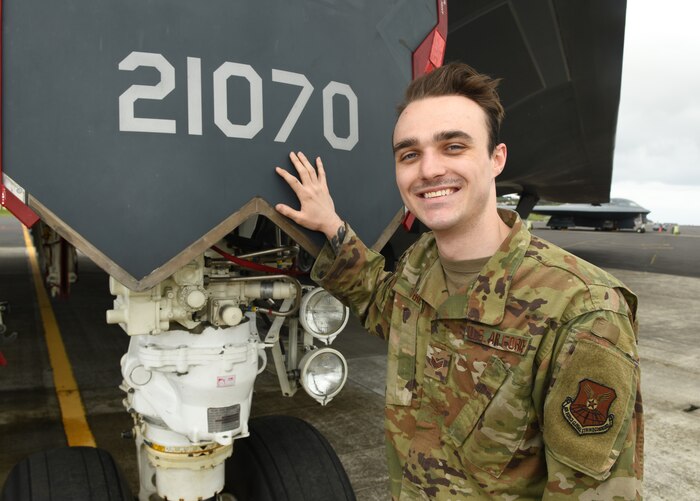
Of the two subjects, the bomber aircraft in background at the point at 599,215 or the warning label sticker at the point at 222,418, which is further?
the bomber aircraft in background at the point at 599,215

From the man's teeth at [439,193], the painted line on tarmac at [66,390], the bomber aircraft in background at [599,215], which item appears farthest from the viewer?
the bomber aircraft in background at [599,215]

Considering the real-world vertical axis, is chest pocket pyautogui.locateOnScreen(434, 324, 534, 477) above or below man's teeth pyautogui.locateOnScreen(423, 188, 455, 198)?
below

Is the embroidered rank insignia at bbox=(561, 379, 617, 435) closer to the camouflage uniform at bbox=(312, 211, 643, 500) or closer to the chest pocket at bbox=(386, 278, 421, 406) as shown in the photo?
the camouflage uniform at bbox=(312, 211, 643, 500)

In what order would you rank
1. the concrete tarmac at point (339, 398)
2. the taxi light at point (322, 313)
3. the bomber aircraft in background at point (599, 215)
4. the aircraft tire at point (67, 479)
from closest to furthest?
1. the aircraft tire at point (67, 479)
2. the taxi light at point (322, 313)
3. the concrete tarmac at point (339, 398)
4. the bomber aircraft in background at point (599, 215)

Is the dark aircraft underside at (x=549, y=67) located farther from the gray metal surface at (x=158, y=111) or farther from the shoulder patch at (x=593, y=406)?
the shoulder patch at (x=593, y=406)

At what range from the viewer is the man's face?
58.8 inches

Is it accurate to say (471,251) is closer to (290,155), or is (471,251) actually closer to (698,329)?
(290,155)

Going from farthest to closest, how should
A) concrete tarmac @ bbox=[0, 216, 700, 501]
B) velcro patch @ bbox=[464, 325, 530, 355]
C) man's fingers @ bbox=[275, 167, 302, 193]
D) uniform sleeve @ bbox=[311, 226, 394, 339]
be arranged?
concrete tarmac @ bbox=[0, 216, 700, 501]
uniform sleeve @ bbox=[311, 226, 394, 339]
man's fingers @ bbox=[275, 167, 302, 193]
velcro patch @ bbox=[464, 325, 530, 355]

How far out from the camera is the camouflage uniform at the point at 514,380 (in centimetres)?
127

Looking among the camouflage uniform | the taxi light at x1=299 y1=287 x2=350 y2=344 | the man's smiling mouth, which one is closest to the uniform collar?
the camouflage uniform

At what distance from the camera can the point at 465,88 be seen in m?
A: 1.52

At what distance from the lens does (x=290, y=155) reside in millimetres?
1706

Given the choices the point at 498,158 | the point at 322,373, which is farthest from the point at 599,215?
the point at 498,158

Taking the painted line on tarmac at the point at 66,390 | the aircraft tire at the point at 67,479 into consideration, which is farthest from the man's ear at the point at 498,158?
the painted line on tarmac at the point at 66,390
